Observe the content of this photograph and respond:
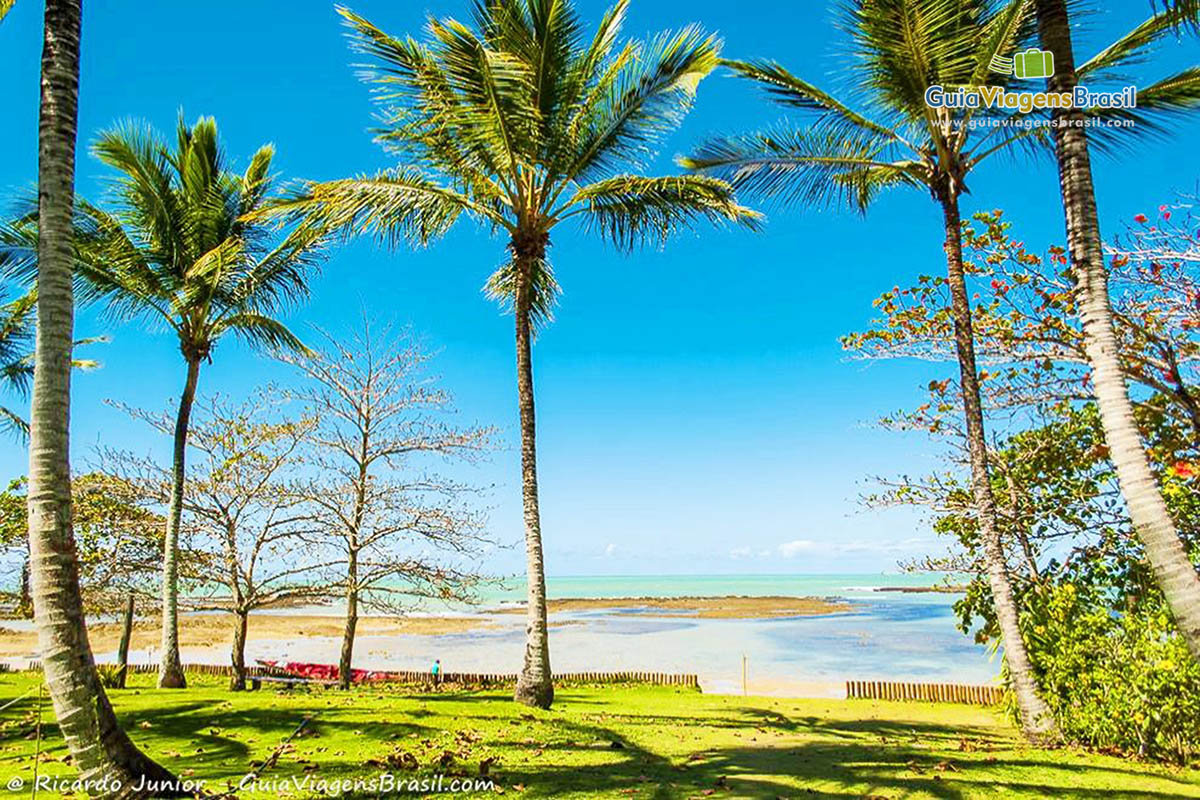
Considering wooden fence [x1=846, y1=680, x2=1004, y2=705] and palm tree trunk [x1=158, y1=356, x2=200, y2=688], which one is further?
wooden fence [x1=846, y1=680, x2=1004, y2=705]

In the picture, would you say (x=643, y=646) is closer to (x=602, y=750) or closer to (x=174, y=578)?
(x=174, y=578)

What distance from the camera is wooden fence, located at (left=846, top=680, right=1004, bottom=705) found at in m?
16.2

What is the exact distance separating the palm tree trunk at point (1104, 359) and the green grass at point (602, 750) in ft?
9.47

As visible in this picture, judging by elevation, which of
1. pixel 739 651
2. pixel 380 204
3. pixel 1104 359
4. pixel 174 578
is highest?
pixel 380 204

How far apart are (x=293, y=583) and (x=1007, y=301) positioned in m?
15.7

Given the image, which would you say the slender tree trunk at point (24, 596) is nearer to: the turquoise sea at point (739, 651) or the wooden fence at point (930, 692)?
the turquoise sea at point (739, 651)

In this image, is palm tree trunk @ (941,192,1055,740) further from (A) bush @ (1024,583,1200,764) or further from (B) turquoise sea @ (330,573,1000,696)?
(B) turquoise sea @ (330,573,1000,696)

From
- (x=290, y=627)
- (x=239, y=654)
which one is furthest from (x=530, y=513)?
(x=290, y=627)

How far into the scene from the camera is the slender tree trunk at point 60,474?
4.94 m

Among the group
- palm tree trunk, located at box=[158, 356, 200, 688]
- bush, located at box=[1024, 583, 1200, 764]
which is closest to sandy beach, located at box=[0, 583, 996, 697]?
palm tree trunk, located at box=[158, 356, 200, 688]

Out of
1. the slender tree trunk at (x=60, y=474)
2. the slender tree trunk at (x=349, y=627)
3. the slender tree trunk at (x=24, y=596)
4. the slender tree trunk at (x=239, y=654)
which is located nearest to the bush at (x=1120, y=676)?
the slender tree trunk at (x=60, y=474)

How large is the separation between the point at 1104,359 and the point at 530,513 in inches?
331

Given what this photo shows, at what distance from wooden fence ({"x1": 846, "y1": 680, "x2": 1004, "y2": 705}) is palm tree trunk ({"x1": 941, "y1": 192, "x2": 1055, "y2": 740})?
21.6 feet

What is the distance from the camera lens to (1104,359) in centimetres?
587
